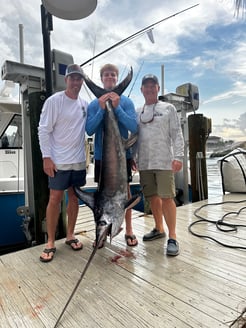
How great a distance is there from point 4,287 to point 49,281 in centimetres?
→ 31

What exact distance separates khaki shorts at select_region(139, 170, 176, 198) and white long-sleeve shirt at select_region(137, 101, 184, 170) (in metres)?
0.06

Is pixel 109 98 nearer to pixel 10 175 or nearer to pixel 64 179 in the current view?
pixel 64 179

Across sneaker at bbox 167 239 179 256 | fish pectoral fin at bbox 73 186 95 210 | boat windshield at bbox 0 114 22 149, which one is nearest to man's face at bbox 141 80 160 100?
fish pectoral fin at bbox 73 186 95 210

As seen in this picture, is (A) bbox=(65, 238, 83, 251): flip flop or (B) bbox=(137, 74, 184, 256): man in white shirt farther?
(A) bbox=(65, 238, 83, 251): flip flop

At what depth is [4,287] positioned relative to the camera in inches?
75.0

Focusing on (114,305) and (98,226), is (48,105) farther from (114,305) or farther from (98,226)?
(114,305)

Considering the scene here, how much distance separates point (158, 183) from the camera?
2406 mm

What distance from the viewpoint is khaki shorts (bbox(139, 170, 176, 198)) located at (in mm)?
2361

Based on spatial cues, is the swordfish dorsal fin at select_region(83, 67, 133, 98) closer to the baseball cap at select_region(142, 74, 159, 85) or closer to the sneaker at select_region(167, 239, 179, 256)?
the baseball cap at select_region(142, 74, 159, 85)

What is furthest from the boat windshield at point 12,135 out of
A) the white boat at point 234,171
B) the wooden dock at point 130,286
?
the white boat at point 234,171

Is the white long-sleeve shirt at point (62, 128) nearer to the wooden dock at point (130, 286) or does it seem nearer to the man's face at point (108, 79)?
the man's face at point (108, 79)

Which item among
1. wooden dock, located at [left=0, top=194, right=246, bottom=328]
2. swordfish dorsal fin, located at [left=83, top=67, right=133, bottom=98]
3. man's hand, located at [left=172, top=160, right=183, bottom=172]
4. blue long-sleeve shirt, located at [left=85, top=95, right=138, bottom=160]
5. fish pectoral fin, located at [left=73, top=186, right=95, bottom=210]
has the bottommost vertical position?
wooden dock, located at [left=0, top=194, right=246, bottom=328]

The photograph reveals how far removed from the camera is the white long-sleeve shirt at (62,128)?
226cm

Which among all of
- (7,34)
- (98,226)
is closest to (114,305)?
(98,226)
